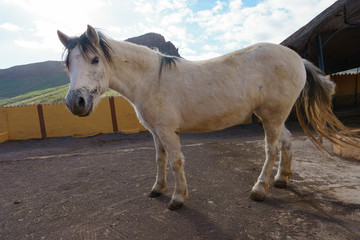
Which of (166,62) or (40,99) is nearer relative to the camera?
(166,62)

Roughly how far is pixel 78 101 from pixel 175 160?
4.15 ft

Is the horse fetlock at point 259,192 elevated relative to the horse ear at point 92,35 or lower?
lower

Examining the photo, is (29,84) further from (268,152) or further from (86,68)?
(268,152)

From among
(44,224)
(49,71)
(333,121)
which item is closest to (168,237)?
(44,224)

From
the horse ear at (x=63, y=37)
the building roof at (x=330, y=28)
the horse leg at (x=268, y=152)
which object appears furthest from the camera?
the building roof at (x=330, y=28)

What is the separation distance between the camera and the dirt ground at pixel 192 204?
1939 millimetres

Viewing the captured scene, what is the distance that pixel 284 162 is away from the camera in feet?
9.46

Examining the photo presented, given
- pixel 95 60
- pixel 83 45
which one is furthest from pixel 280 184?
pixel 83 45

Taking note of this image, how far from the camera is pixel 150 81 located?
234 cm

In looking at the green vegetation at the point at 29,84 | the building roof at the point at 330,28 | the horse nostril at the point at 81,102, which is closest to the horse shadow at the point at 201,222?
the horse nostril at the point at 81,102

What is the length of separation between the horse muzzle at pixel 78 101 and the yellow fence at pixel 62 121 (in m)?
8.27

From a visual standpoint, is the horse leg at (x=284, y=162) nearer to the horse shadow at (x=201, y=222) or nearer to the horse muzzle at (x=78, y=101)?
the horse shadow at (x=201, y=222)

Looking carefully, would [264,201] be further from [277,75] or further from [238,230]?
[277,75]

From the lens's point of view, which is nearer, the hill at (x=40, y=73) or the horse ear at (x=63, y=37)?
the horse ear at (x=63, y=37)
